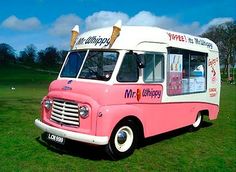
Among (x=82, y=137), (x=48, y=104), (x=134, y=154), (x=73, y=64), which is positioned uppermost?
(x=73, y=64)

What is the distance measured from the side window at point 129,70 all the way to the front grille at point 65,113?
126 cm

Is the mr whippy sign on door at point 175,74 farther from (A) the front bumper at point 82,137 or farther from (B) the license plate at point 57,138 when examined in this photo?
(B) the license plate at point 57,138

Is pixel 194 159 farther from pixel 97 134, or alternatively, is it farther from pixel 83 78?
pixel 83 78

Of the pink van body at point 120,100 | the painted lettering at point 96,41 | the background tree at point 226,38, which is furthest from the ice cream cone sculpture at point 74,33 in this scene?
the background tree at point 226,38

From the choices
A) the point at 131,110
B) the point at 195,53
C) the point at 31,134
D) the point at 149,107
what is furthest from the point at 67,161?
the point at 195,53

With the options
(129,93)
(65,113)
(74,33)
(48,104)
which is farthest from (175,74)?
(48,104)

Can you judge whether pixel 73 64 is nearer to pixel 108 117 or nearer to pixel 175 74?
pixel 108 117

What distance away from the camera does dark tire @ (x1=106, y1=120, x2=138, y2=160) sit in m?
7.69

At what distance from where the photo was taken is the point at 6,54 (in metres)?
107

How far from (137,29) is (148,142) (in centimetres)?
324

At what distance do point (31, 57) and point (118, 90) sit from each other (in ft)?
361

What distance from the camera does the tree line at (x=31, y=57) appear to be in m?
102

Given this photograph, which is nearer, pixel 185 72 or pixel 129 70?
pixel 129 70

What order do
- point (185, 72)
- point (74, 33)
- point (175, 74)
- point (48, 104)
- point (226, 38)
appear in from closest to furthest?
1. point (48, 104)
2. point (74, 33)
3. point (175, 74)
4. point (185, 72)
5. point (226, 38)
